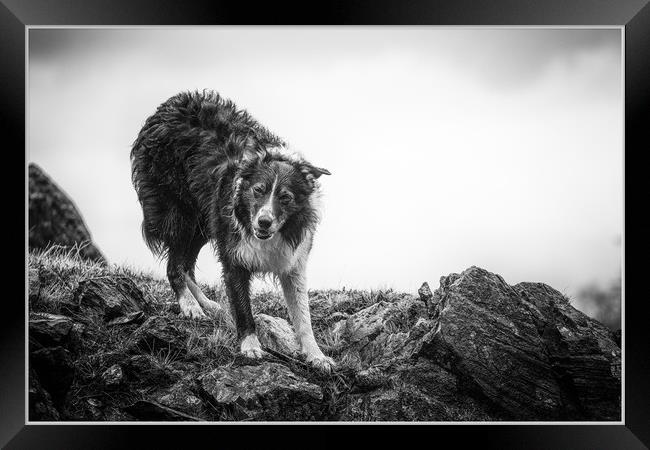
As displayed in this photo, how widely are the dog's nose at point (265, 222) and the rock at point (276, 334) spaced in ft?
2.45

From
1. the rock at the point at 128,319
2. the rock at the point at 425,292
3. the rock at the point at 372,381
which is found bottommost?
the rock at the point at 372,381

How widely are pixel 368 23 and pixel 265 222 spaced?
1.64 meters

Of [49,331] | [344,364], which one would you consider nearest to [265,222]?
[344,364]

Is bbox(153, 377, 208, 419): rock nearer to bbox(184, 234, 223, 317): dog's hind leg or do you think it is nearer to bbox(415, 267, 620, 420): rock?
bbox(184, 234, 223, 317): dog's hind leg

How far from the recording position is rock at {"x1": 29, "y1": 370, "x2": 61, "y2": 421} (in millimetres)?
4375

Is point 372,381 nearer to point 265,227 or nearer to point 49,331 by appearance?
point 265,227

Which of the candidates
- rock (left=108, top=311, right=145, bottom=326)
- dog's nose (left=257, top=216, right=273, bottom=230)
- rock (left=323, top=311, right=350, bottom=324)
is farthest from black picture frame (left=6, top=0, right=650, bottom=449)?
dog's nose (left=257, top=216, right=273, bottom=230)

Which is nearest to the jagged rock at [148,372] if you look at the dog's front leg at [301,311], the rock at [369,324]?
the dog's front leg at [301,311]

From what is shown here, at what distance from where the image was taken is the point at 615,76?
4.48 metres

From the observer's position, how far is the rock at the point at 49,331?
4.40m

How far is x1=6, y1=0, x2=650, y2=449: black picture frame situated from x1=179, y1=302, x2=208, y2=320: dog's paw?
81cm

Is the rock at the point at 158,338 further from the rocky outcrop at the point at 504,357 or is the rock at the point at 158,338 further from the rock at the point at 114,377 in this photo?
the rocky outcrop at the point at 504,357
